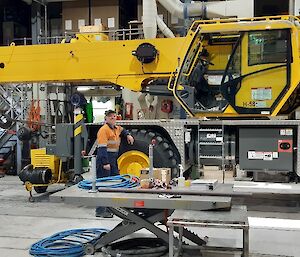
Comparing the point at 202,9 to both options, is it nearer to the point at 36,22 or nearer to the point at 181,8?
the point at 181,8

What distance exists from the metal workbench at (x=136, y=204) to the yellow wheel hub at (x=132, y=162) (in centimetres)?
296

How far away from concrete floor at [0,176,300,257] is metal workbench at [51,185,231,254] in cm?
59

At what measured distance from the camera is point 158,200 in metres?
4.68

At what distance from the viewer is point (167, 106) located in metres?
12.9

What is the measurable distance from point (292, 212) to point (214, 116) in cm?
217

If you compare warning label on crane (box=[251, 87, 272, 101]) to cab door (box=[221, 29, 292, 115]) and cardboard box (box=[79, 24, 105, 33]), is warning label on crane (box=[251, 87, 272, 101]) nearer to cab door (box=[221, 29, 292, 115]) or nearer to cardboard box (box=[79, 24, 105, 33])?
cab door (box=[221, 29, 292, 115])

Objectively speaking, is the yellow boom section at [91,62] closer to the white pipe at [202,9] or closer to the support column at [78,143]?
the support column at [78,143]

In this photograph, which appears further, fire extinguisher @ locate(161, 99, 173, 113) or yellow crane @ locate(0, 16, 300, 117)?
fire extinguisher @ locate(161, 99, 173, 113)

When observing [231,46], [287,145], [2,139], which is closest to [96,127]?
[231,46]

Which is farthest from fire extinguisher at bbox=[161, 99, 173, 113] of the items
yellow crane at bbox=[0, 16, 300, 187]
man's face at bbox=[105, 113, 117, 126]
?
man's face at bbox=[105, 113, 117, 126]

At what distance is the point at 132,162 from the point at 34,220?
2106 mm

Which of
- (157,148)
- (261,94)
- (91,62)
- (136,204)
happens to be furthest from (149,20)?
(136,204)

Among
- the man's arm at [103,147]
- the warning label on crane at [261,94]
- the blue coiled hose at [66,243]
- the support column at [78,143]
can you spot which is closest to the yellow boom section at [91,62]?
the support column at [78,143]

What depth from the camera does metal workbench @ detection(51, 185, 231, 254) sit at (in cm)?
462
